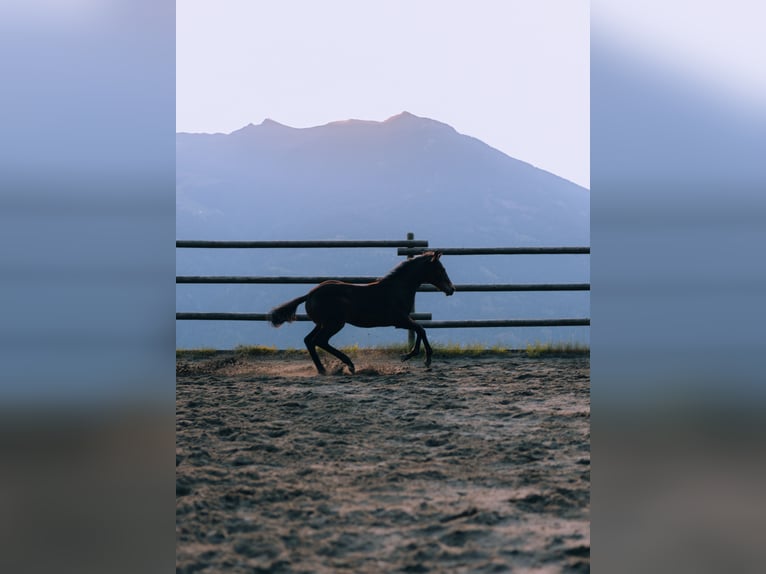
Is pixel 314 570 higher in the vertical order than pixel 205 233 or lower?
lower

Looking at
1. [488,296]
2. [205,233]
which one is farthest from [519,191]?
[205,233]

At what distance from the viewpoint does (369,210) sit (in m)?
163

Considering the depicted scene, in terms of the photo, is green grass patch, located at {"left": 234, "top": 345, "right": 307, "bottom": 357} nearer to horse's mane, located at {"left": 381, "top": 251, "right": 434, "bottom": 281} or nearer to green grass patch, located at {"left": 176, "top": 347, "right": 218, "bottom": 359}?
green grass patch, located at {"left": 176, "top": 347, "right": 218, "bottom": 359}

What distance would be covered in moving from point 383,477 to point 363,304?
3.45m

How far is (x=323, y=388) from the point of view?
549 centimetres

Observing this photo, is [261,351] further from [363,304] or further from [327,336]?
[363,304]

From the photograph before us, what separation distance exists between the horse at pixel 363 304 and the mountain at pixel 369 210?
95.7 m

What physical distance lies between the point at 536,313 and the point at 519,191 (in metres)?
62.4

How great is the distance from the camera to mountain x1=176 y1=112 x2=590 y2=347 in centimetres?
12569

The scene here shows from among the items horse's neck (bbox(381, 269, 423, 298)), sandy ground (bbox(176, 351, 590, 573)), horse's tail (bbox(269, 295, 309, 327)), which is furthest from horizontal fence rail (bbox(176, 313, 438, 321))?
sandy ground (bbox(176, 351, 590, 573))

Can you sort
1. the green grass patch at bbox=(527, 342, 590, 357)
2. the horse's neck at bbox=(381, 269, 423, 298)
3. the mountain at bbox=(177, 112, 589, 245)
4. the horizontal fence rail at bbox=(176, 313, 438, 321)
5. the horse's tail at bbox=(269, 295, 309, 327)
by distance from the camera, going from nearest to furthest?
the horse's tail at bbox=(269, 295, 309, 327) < the horse's neck at bbox=(381, 269, 423, 298) < the horizontal fence rail at bbox=(176, 313, 438, 321) < the green grass patch at bbox=(527, 342, 590, 357) < the mountain at bbox=(177, 112, 589, 245)

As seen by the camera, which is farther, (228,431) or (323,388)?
(323,388)

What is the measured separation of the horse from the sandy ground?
2.74ft

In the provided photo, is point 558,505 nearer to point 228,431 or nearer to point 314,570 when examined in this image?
point 314,570
